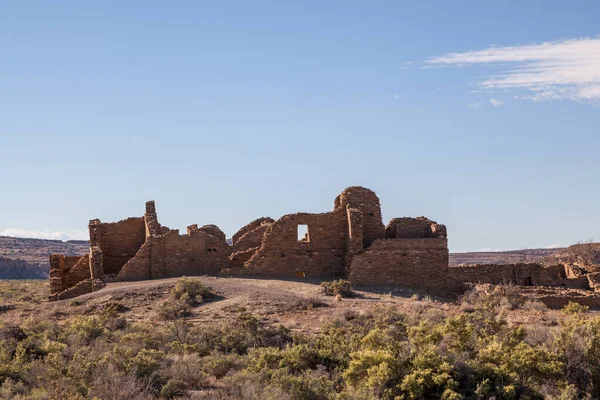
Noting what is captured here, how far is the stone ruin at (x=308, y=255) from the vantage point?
2600 cm

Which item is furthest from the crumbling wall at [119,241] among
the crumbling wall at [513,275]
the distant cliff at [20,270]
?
the distant cliff at [20,270]

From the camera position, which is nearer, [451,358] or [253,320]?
[451,358]

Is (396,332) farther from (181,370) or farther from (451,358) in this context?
(181,370)

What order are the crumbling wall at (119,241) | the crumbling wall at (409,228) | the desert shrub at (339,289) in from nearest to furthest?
the desert shrub at (339,289) → the crumbling wall at (409,228) → the crumbling wall at (119,241)

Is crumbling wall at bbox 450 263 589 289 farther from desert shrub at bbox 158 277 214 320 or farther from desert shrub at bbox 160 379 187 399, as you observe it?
desert shrub at bbox 160 379 187 399

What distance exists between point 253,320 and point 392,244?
9.33 m

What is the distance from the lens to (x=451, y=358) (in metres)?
12.3

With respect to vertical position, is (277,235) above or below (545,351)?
above

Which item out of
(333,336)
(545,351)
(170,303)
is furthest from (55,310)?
(545,351)

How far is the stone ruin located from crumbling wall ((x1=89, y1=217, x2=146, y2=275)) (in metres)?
0.04

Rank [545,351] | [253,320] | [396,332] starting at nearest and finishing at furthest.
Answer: [545,351], [396,332], [253,320]

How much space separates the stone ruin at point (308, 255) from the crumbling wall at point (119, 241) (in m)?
0.04

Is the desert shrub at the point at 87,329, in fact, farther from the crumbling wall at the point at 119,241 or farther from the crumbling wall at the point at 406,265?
the crumbling wall at the point at 406,265

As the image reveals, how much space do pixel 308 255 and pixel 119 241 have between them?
7.63m
